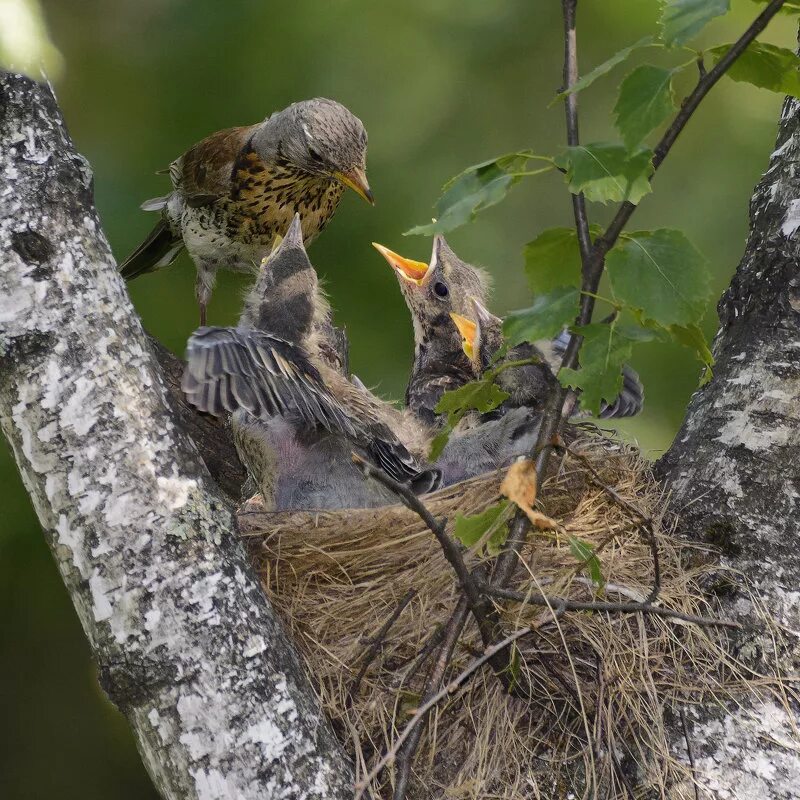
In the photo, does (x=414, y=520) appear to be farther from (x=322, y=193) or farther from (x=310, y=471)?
(x=322, y=193)

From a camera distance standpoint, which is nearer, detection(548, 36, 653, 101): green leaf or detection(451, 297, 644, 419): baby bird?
detection(548, 36, 653, 101): green leaf

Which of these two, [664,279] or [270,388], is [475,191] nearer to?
[664,279]

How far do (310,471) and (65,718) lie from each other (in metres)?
2.53

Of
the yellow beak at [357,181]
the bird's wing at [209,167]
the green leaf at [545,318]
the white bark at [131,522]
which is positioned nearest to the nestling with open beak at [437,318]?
the yellow beak at [357,181]

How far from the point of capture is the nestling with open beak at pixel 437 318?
13.7 feet

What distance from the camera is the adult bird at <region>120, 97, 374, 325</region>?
456 cm

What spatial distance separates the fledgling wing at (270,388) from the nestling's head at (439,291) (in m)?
1.07

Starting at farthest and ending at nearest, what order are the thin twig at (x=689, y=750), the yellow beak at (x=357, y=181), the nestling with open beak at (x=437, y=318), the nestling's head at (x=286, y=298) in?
the yellow beak at (x=357, y=181)
the nestling with open beak at (x=437, y=318)
the nestling's head at (x=286, y=298)
the thin twig at (x=689, y=750)

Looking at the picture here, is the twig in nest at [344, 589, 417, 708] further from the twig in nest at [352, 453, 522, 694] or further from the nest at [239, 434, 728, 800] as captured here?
the twig in nest at [352, 453, 522, 694]

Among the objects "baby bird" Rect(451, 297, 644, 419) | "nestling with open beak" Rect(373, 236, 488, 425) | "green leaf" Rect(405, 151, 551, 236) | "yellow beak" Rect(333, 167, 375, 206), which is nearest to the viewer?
"green leaf" Rect(405, 151, 551, 236)

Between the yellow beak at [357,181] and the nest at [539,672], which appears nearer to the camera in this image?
the nest at [539,672]

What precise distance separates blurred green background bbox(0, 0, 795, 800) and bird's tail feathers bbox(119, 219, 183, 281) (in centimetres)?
7

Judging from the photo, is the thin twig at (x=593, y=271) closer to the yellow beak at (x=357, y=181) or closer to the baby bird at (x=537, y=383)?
the baby bird at (x=537, y=383)

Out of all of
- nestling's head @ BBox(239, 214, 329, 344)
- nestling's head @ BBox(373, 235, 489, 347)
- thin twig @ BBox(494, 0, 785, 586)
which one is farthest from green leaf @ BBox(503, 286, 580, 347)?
nestling's head @ BBox(373, 235, 489, 347)
